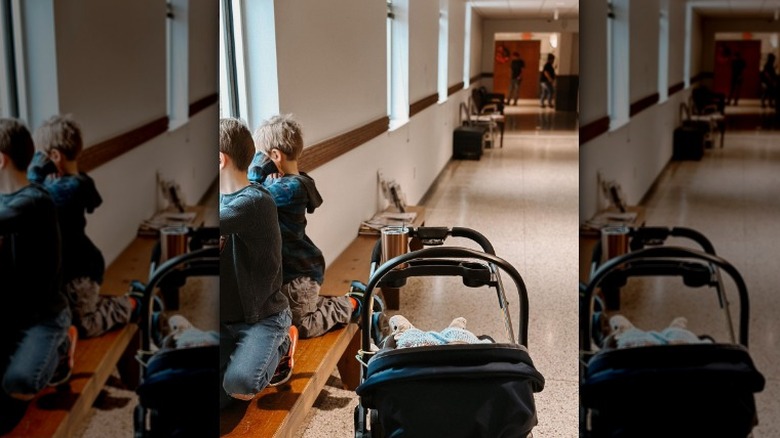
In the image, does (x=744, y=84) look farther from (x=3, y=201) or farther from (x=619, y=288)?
(x=3, y=201)

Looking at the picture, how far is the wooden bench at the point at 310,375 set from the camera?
255cm

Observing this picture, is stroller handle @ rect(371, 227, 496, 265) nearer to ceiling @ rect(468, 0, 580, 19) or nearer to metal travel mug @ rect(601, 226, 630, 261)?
metal travel mug @ rect(601, 226, 630, 261)

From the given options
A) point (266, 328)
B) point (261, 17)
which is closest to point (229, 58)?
point (261, 17)

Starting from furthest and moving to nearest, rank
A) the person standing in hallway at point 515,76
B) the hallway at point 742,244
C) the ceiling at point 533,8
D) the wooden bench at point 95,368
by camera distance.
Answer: the person standing in hallway at point 515,76 < the ceiling at point 533,8 < the hallway at point 742,244 < the wooden bench at point 95,368

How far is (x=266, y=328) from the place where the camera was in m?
2.66

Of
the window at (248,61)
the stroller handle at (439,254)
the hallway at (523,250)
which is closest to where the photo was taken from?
the stroller handle at (439,254)

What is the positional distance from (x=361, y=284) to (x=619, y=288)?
1.02 meters

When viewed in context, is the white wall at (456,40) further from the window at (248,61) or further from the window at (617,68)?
the window at (617,68)

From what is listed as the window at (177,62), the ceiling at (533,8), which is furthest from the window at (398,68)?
the window at (177,62)

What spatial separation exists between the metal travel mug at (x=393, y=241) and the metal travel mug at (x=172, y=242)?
4.40 feet

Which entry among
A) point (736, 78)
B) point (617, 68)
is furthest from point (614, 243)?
point (736, 78)

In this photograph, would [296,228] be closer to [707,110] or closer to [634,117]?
[634,117]

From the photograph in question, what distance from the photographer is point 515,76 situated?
304 cm

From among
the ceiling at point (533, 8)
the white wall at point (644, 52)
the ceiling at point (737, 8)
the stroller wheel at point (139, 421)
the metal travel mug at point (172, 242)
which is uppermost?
the ceiling at point (533, 8)
